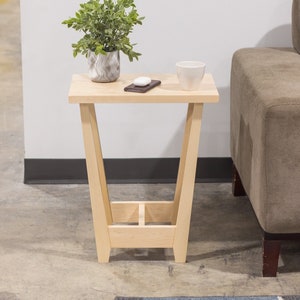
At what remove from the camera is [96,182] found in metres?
2.22

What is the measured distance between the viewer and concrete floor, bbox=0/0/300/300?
2180mm

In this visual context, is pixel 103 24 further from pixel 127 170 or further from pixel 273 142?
pixel 127 170

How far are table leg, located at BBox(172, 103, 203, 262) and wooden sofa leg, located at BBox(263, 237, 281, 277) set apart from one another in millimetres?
248

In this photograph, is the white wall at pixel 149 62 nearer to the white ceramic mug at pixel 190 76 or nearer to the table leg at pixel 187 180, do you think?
the table leg at pixel 187 180

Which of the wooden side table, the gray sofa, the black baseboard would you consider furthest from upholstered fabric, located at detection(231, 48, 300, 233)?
the black baseboard

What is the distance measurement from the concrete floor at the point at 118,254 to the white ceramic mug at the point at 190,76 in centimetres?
57

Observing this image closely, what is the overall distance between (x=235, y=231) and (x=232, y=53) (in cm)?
69

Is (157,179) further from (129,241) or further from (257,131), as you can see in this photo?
(257,131)

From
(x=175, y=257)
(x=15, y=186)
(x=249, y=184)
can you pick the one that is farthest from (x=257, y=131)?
(x=15, y=186)

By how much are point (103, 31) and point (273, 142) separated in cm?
60

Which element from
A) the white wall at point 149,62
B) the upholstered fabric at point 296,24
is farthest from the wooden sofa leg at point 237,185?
the upholstered fabric at point 296,24

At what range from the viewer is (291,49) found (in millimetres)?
2660

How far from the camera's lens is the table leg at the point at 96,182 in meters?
2.17

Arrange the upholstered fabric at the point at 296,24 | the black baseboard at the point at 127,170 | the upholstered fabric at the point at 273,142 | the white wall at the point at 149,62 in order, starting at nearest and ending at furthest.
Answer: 1. the upholstered fabric at the point at 273,142
2. the upholstered fabric at the point at 296,24
3. the white wall at the point at 149,62
4. the black baseboard at the point at 127,170
